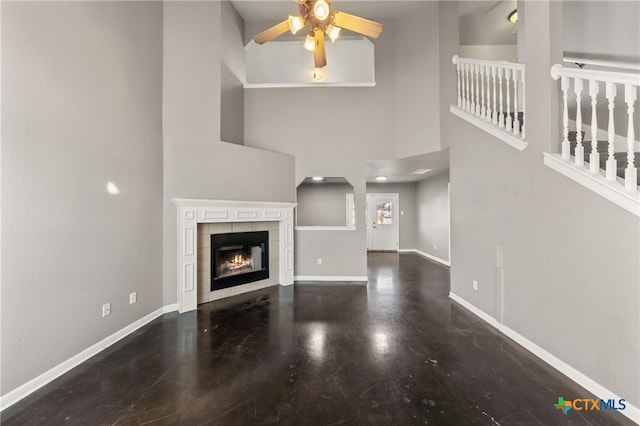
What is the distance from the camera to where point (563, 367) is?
2.11 meters

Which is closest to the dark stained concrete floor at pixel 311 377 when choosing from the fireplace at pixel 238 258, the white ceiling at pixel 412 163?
the fireplace at pixel 238 258

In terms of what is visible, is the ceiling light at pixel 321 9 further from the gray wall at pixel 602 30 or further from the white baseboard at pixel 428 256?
the white baseboard at pixel 428 256

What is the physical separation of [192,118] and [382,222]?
258 inches

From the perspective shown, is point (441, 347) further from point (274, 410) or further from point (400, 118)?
point (400, 118)

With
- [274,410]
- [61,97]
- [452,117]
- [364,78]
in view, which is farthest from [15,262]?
[364,78]

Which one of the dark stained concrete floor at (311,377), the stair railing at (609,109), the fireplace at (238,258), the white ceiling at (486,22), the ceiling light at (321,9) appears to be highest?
the white ceiling at (486,22)

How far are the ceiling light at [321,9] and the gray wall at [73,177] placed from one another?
7.00 ft

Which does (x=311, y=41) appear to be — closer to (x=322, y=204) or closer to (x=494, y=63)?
(x=494, y=63)

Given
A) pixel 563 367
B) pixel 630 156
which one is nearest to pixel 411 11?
pixel 630 156

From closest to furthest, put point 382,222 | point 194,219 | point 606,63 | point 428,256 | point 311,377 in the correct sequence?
point 311,377
point 606,63
point 194,219
point 428,256
point 382,222

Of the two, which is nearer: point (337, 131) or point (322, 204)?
point (337, 131)

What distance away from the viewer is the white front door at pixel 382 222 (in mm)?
8594

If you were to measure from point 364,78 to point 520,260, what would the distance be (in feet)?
17.2

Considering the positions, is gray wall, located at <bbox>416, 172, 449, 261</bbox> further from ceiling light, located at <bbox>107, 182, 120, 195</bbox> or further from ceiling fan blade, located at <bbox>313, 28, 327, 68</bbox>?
ceiling light, located at <bbox>107, 182, 120, 195</bbox>
